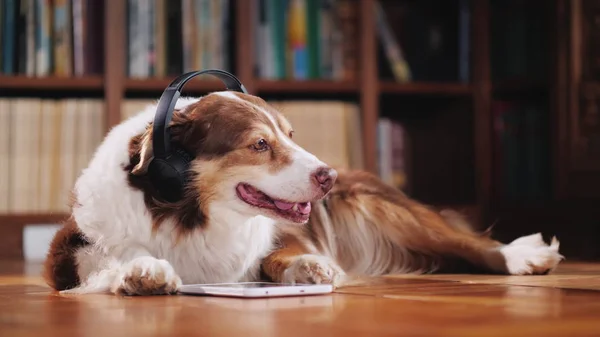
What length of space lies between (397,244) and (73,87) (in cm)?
162

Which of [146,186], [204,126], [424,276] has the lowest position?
[424,276]

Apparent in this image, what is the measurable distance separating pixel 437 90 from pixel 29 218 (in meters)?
1.61

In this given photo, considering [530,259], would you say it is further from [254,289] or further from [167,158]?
[167,158]

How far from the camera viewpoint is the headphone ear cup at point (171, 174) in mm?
1775

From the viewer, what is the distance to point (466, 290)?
69.0 inches

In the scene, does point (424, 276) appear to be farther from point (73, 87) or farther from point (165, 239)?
point (73, 87)

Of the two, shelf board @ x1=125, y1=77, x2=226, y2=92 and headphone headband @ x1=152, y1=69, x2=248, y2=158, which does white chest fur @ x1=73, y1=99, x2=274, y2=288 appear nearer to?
headphone headband @ x1=152, y1=69, x2=248, y2=158

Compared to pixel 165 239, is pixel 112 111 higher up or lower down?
higher up

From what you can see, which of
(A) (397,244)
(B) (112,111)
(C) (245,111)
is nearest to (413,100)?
(B) (112,111)

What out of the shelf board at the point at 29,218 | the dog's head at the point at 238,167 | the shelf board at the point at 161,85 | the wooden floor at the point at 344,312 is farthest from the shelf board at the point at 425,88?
the dog's head at the point at 238,167

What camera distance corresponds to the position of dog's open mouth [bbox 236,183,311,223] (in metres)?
1.81

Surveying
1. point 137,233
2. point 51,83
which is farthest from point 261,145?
point 51,83

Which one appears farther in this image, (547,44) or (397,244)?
(547,44)

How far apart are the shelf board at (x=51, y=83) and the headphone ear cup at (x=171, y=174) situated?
1.75 m
